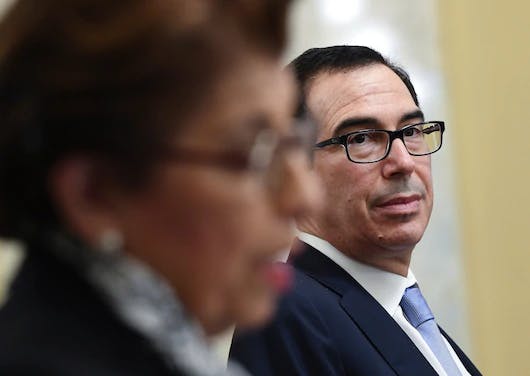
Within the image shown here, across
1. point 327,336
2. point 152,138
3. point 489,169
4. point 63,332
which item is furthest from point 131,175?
point 489,169

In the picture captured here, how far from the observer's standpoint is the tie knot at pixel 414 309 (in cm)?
173

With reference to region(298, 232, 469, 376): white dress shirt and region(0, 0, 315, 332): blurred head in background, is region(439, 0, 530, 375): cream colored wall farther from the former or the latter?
region(0, 0, 315, 332): blurred head in background

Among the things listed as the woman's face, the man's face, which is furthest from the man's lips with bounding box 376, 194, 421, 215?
the woman's face

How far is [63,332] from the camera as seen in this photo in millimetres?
735

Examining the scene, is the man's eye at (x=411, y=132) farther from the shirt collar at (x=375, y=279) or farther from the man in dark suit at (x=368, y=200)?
the shirt collar at (x=375, y=279)

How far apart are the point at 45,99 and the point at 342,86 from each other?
1.12 m

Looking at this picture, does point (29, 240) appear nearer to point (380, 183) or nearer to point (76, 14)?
point (76, 14)

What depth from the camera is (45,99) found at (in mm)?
733

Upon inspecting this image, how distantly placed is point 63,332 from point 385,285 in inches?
41.6

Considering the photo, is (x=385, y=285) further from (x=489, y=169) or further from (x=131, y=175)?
(x=489, y=169)

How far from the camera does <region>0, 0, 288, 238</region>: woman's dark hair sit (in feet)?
2.39

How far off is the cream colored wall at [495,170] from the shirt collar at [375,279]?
1.18 m

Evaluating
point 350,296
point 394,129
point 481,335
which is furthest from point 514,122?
point 350,296

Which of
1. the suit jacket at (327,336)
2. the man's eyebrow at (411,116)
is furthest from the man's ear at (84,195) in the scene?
the man's eyebrow at (411,116)
